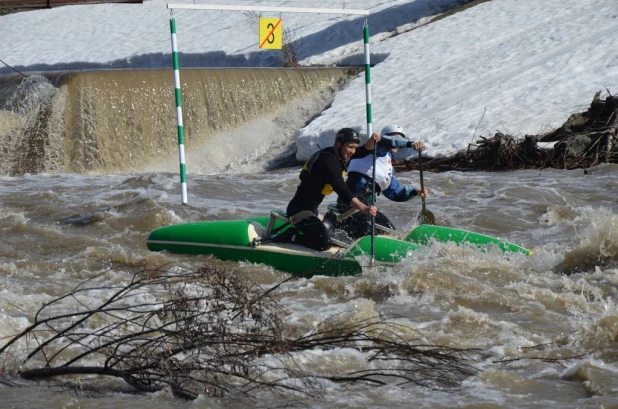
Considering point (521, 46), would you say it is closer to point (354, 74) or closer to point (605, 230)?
point (354, 74)

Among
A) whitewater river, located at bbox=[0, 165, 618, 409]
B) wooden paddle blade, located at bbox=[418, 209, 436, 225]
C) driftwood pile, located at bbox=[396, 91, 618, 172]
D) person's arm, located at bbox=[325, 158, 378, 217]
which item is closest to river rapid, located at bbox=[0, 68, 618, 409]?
whitewater river, located at bbox=[0, 165, 618, 409]

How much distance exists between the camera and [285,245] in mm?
7371

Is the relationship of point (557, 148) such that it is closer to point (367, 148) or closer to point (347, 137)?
point (367, 148)

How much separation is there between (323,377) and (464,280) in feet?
8.26

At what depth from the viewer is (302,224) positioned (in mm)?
7246

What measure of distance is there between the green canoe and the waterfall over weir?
733 cm

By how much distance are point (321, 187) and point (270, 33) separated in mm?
4810

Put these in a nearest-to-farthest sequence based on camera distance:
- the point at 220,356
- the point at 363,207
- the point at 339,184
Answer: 1. the point at 220,356
2. the point at 363,207
3. the point at 339,184

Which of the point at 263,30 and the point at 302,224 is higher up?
the point at 263,30

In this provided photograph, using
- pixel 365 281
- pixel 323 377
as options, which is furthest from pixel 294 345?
pixel 365 281

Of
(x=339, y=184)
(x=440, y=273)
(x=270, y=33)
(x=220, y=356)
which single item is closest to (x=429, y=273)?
(x=440, y=273)

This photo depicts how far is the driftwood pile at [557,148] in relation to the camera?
11891mm

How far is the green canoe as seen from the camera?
6.91 metres

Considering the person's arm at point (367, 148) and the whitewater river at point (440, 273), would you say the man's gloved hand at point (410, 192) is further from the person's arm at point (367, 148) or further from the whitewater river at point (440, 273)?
the whitewater river at point (440, 273)
